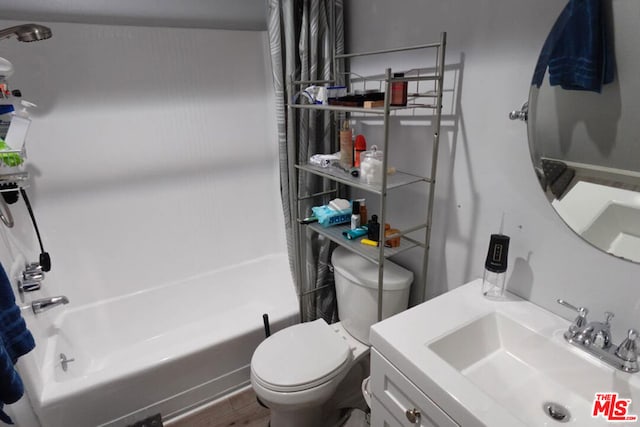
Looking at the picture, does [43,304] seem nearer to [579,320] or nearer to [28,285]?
[28,285]

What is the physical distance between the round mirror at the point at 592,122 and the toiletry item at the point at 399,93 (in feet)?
1.32

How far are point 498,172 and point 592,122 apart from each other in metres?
0.29

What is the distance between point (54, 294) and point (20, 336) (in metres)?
1.10

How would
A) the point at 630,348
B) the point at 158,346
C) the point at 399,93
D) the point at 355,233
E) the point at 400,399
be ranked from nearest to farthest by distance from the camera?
the point at 630,348 → the point at 400,399 → the point at 399,93 → the point at 355,233 → the point at 158,346

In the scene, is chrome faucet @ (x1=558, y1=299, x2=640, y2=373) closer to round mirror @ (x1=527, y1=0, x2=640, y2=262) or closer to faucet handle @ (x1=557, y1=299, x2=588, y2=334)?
faucet handle @ (x1=557, y1=299, x2=588, y2=334)

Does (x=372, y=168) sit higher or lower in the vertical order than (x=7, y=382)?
higher

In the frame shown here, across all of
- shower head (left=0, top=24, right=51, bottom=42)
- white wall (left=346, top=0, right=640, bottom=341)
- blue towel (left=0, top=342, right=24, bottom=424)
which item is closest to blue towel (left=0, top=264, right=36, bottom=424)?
blue towel (left=0, top=342, right=24, bottom=424)

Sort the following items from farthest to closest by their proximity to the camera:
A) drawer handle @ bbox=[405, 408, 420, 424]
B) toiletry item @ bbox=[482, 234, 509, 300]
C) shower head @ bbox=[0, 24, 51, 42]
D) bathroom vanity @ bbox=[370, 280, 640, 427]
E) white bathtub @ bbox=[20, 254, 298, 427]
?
white bathtub @ bbox=[20, 254, 298, 427] → shower head @ bbox=[0, 24, 51, 42] → toiletry item @ bbox=[482, 234, 509, 300] → drawer handle @ bbox=[405, 408, 420, 424] → bathroom vanity @ bbox=[370, 280, 640, 427]

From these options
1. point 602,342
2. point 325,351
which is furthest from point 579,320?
point 325,351

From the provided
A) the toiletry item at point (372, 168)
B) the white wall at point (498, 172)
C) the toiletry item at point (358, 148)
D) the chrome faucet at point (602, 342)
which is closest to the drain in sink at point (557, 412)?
the chrome faucet at point (602, 342)

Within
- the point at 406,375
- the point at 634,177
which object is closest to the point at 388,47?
the point at 634,177

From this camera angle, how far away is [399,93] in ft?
4.13

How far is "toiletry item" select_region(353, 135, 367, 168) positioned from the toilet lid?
2.54 ft

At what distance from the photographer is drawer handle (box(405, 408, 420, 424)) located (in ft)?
3.07
